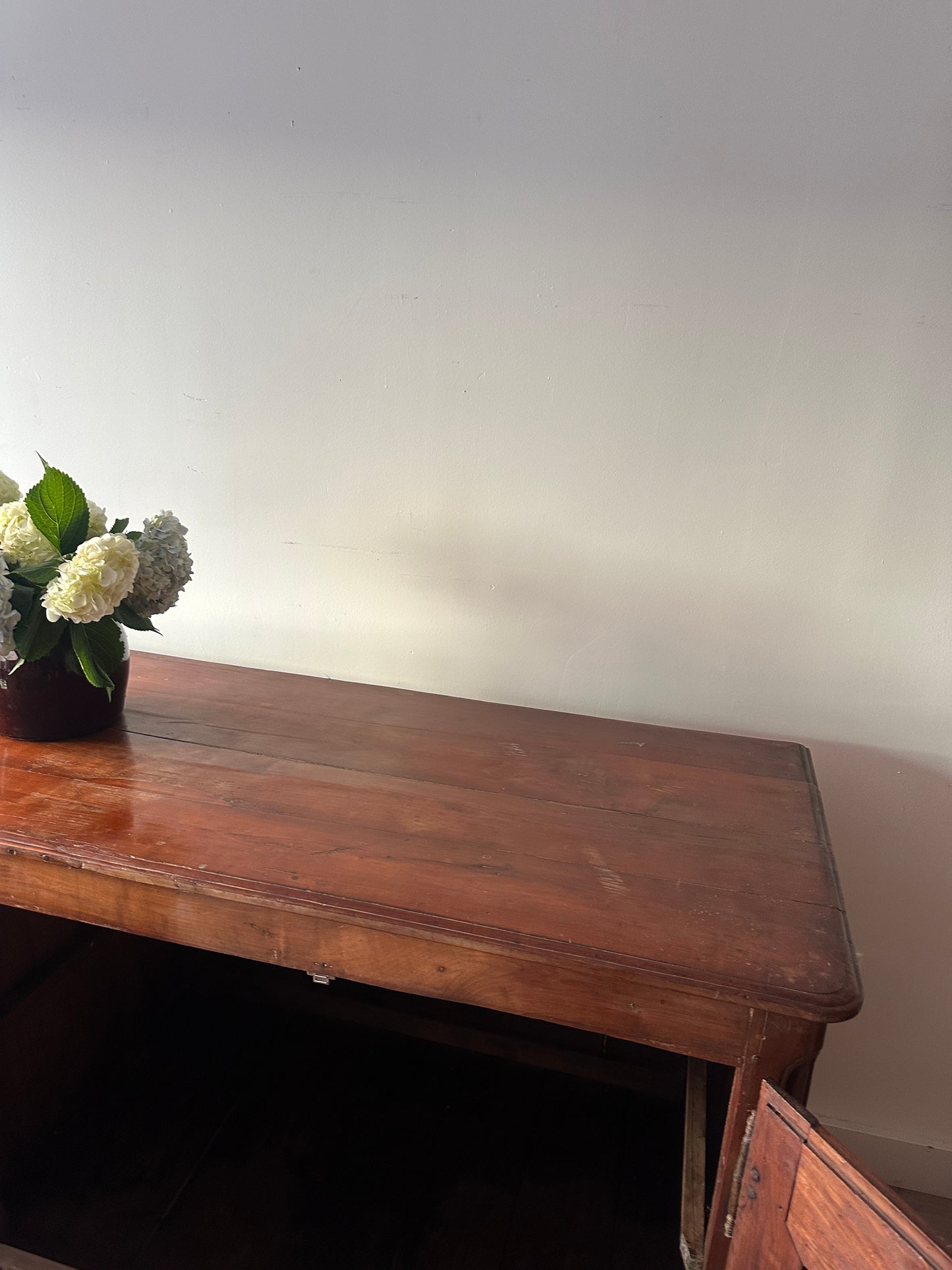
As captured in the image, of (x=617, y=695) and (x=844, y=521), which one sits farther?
(x=617, y=695)

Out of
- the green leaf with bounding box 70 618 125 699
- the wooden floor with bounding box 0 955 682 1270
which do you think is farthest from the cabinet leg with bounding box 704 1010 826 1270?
the green leaf with bounding box 70 618 125 699

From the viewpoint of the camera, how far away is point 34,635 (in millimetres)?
1125

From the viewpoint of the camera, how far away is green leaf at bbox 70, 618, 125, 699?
45.1 inches

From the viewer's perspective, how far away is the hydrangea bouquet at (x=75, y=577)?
1.06 m

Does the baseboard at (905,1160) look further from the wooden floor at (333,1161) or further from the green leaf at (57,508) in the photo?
the green leaf at (57,508)

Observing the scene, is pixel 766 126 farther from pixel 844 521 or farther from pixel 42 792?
pixel 42 792

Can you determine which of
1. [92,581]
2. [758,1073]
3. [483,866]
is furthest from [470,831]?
[92,581]

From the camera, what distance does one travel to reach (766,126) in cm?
122

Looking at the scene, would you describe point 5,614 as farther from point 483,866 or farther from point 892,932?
point 892,932

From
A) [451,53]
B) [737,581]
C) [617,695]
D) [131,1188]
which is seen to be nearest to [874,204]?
[737,581]

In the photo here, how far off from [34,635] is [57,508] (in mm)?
174

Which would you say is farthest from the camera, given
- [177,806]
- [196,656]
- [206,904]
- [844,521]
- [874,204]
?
[196,656]

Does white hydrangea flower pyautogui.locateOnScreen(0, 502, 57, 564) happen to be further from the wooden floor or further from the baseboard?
the baseboard

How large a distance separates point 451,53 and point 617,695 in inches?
42.1
